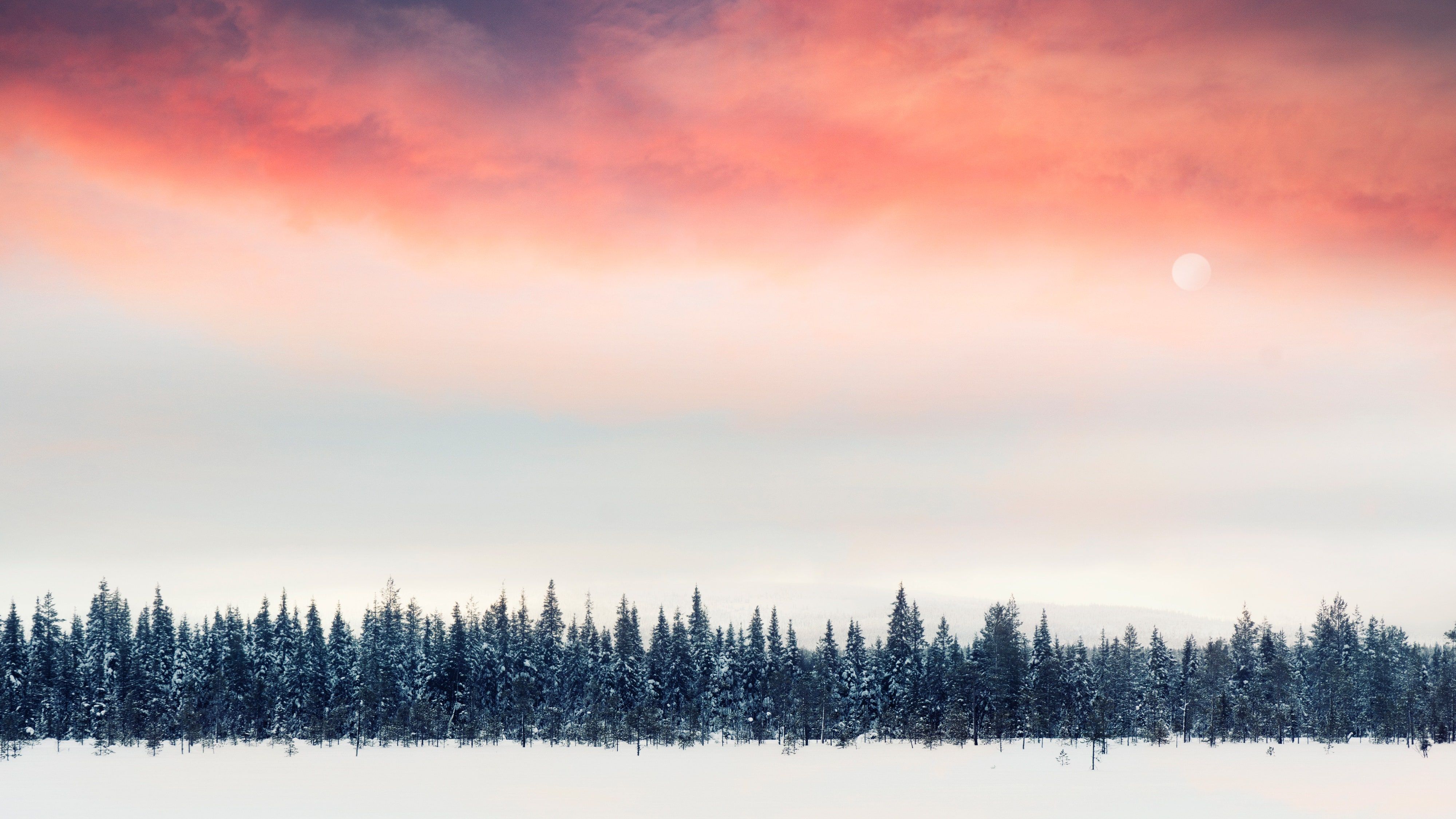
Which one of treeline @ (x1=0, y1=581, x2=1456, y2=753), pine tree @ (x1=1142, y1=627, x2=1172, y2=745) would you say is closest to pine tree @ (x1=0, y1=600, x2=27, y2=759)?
treeline @ (x1=0, y1=581, x2=1456, y2=753)

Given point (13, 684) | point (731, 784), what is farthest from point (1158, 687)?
point (13, 684)

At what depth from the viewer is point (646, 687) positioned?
426ft

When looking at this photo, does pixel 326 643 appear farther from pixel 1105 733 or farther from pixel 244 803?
pixel 1105 733

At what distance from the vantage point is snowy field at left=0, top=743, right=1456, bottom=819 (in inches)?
2158

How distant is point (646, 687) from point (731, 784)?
62192mm

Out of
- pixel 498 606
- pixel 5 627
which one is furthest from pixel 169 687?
pixel 498 606

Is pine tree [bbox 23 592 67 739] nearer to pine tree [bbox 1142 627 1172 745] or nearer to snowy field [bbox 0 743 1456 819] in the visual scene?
snowy field [bbox 0 743 1456 819]

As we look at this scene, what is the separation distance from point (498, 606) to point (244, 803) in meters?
81.8

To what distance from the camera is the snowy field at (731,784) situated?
54812 millimetres

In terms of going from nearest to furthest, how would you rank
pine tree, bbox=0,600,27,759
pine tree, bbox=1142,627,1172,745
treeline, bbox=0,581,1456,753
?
1. pine tree, bbox=0,600,27,759
2. treeline, bbox=0,581,1456,753
3. pine tree, bbox=1142,627,1172,745

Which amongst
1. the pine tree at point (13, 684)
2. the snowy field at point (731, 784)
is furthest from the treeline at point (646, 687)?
the snowy field at point (731, 784)

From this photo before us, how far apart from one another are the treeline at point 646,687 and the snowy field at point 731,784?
48.3ft

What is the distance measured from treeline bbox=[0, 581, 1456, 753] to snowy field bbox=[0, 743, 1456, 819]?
48.3 ft

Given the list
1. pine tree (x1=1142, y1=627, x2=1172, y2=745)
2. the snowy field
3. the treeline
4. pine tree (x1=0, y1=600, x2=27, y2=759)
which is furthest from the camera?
pine tree (x1=1142, y1=627, x2=1172, y2=745)
